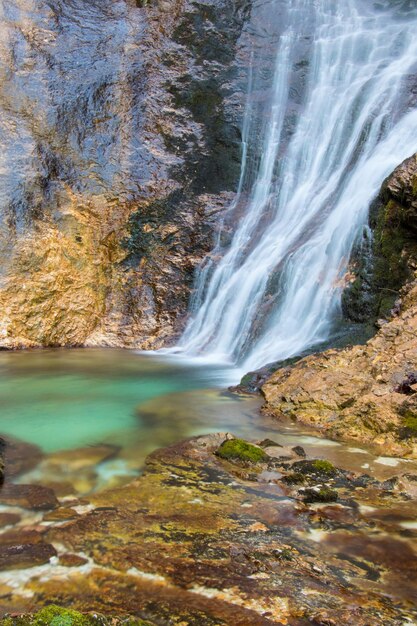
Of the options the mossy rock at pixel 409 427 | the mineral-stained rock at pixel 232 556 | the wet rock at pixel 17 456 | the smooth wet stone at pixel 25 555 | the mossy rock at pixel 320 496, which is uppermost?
the mossy rock at pixel 409 427

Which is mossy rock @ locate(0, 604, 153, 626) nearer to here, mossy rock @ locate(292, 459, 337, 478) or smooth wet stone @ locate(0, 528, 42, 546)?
smooth wet stone @ locate(0, 528, 42, 546)

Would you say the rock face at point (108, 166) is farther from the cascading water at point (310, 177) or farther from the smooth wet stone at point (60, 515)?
the smooth wet stone at point (60, 515)

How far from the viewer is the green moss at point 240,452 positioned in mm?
5000

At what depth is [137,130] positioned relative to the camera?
53.3 feet

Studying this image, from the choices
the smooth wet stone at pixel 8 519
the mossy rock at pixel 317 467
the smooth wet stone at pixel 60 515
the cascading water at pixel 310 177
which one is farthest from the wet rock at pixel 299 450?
the cascading water at pixel 310 177

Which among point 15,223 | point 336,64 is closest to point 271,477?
point 15,223

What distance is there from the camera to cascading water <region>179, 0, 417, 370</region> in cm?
1105

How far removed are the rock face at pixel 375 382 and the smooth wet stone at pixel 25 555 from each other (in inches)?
136

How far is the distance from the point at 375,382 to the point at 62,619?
4636 mm

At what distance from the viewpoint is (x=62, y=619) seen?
246cm

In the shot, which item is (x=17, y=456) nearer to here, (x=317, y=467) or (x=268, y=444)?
(x=268, y=444)

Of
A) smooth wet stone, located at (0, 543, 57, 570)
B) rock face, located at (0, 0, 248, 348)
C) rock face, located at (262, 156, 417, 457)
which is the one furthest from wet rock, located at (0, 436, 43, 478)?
rock face, located at (0, 0, 248, 348)

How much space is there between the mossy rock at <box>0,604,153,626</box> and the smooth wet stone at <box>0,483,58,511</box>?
4.97 ft

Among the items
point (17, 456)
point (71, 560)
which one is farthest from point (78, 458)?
point (71, 560)
